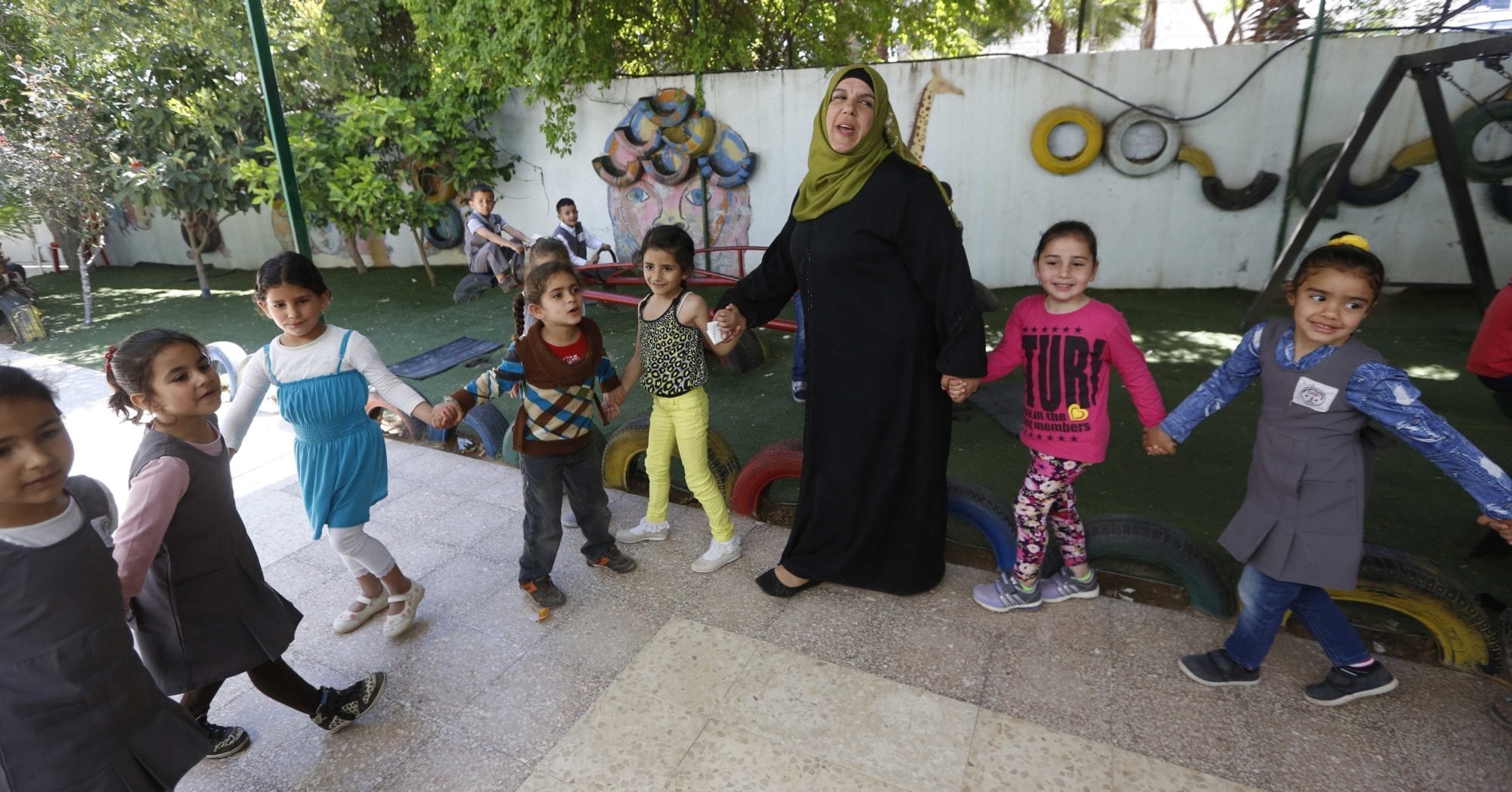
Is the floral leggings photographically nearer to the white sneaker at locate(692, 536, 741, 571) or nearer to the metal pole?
the white sneaker at locate(692, 536, 741, 571)

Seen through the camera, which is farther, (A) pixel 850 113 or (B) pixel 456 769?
(A) pixel 850 113

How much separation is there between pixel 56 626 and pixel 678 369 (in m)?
2.02

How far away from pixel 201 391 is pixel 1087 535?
291 cm

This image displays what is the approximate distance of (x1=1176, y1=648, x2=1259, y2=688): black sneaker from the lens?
98.3 inches

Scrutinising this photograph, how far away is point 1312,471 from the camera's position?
218cm

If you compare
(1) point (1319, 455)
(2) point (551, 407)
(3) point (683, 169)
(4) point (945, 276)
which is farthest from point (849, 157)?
(3) point (683, 169)

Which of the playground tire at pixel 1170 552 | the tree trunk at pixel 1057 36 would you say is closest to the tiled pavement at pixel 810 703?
the playground tire at pixel 1170 552

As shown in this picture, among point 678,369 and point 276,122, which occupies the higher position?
point 276,122

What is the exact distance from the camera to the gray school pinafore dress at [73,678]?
147 cm

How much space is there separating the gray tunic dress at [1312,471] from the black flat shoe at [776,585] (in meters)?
1.53

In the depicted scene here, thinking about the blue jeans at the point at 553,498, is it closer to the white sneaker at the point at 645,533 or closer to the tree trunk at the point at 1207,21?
the white sneaker at the point at 645,533

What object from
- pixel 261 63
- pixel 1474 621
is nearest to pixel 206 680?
pixel 261 63

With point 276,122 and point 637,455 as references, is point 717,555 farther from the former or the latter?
point 276,122

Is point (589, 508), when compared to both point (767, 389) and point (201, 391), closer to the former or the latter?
point (201, 391)
